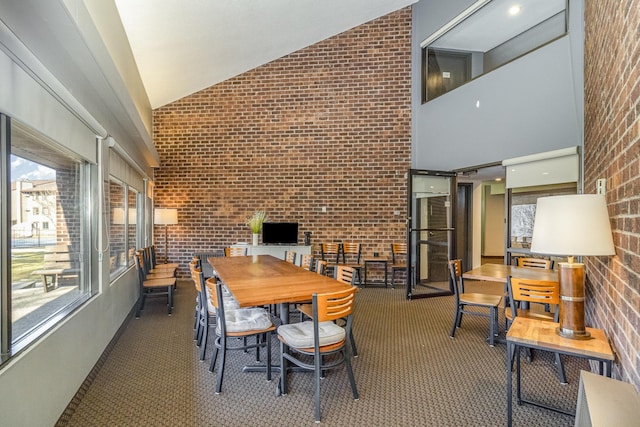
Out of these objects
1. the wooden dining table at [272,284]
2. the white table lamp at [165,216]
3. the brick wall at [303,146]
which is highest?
the brick wall at [303,146]

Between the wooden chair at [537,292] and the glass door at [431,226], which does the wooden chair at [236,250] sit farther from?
the wooden chair at [537,292]

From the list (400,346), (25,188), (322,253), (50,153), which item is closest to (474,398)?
(400,346)

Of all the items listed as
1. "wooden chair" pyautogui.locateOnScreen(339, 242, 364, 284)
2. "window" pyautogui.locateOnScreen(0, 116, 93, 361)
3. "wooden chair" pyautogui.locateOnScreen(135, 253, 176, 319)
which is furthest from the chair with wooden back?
"wooden chair" pyautogui.locateOnScreen(339, 242, 364, 284)

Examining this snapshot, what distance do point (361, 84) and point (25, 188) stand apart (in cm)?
610

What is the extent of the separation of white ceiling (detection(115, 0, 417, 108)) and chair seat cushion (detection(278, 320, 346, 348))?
3.77 m

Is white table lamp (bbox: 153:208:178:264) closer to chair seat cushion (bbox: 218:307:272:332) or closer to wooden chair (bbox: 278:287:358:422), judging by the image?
chair seat cushion (bbox: 218:307:272:332)

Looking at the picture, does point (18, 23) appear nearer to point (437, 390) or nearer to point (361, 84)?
point (437, 390)

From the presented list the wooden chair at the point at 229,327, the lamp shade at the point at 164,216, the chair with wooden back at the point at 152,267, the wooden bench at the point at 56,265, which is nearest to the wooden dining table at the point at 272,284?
the wooden chair at the point at 229,327

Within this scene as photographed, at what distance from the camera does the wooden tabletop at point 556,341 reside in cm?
198

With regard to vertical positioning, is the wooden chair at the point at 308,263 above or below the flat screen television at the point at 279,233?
below

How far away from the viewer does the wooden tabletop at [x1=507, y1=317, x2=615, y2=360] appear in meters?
1.98

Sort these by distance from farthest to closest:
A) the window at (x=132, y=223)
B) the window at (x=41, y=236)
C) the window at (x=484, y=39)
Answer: the window at (x=132, y=223)
the window at (x=484, y=39)
the window at (x=41, y=236)

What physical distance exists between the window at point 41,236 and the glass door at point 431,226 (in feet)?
15.2

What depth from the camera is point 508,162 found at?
509 cm
